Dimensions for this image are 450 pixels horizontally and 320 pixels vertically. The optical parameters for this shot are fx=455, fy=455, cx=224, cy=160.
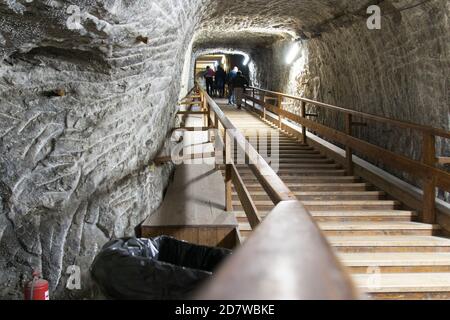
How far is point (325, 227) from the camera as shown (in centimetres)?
439

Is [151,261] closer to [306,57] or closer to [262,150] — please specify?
[262,150]

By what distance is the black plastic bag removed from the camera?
2178 mm

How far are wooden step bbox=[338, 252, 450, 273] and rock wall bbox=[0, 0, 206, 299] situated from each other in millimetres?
1956

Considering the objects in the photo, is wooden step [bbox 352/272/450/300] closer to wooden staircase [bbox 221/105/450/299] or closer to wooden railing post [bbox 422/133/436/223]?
wooden staircase [bbox 221/105/450/299]

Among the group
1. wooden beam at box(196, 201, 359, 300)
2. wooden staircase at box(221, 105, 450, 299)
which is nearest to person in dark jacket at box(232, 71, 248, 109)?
wooden staircase at box(221, 105, 450, 299)

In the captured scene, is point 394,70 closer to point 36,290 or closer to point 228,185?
point 228,185

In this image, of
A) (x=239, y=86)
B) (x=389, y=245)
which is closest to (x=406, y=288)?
(x=389, y=245)

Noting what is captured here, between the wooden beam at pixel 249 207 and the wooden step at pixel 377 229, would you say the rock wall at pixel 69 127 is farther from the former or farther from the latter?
Answer: the wooden step at pixel 377 229

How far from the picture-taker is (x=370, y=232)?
4.39m

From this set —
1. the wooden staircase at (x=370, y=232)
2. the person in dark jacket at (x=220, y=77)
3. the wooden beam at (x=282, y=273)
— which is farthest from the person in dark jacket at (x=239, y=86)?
the wooden beam at (x=282, y=273)

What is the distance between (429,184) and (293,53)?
304 inches

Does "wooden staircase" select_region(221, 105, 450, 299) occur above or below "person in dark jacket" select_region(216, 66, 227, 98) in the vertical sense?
below

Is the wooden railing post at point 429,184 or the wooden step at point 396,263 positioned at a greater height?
the wooden railing post at point 429,184

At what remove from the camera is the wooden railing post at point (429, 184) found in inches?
171
